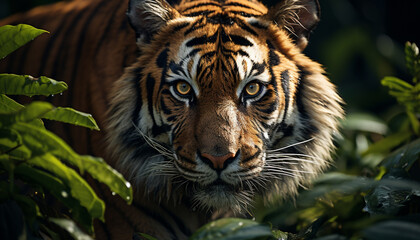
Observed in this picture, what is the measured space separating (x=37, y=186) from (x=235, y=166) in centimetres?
68

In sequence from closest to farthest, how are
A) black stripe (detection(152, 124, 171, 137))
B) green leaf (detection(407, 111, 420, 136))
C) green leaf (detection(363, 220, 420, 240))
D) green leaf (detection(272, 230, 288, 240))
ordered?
green leaf (detection(363, 220, 420, 240))
green leaf (detection(272, 230, 288, 240))
black stripe (detection(152, 124, 171, 137))
green leaf (detection(407, 111, 420, 136))

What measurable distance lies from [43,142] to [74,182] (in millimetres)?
125

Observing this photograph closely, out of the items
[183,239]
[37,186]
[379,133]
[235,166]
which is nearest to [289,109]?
[235,166]

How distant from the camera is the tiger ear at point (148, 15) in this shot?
212 cm

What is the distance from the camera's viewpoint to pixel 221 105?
1937mm

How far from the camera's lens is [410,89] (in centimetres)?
219

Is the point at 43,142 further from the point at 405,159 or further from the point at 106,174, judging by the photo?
the point at 405,159

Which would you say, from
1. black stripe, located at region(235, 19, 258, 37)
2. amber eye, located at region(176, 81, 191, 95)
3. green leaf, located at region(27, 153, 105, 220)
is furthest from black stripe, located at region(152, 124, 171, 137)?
green leaf, located at region(27, 153, 105, 220)

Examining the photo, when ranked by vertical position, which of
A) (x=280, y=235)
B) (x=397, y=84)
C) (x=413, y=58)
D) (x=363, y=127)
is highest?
(x=413, y=58)

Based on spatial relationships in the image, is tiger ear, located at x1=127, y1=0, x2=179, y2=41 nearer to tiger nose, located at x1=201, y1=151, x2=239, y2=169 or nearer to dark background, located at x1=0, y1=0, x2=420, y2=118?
tiger nose, located at x1=201, y1=151, x2=239, y2=169

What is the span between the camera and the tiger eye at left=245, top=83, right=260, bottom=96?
2.01 m

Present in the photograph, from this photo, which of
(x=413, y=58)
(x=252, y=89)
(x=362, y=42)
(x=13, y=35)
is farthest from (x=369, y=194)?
(x=362, y=42)

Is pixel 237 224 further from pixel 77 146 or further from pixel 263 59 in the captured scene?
pixel 77 146

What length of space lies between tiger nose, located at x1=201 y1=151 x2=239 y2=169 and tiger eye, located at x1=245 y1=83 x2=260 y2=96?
0.27 m
